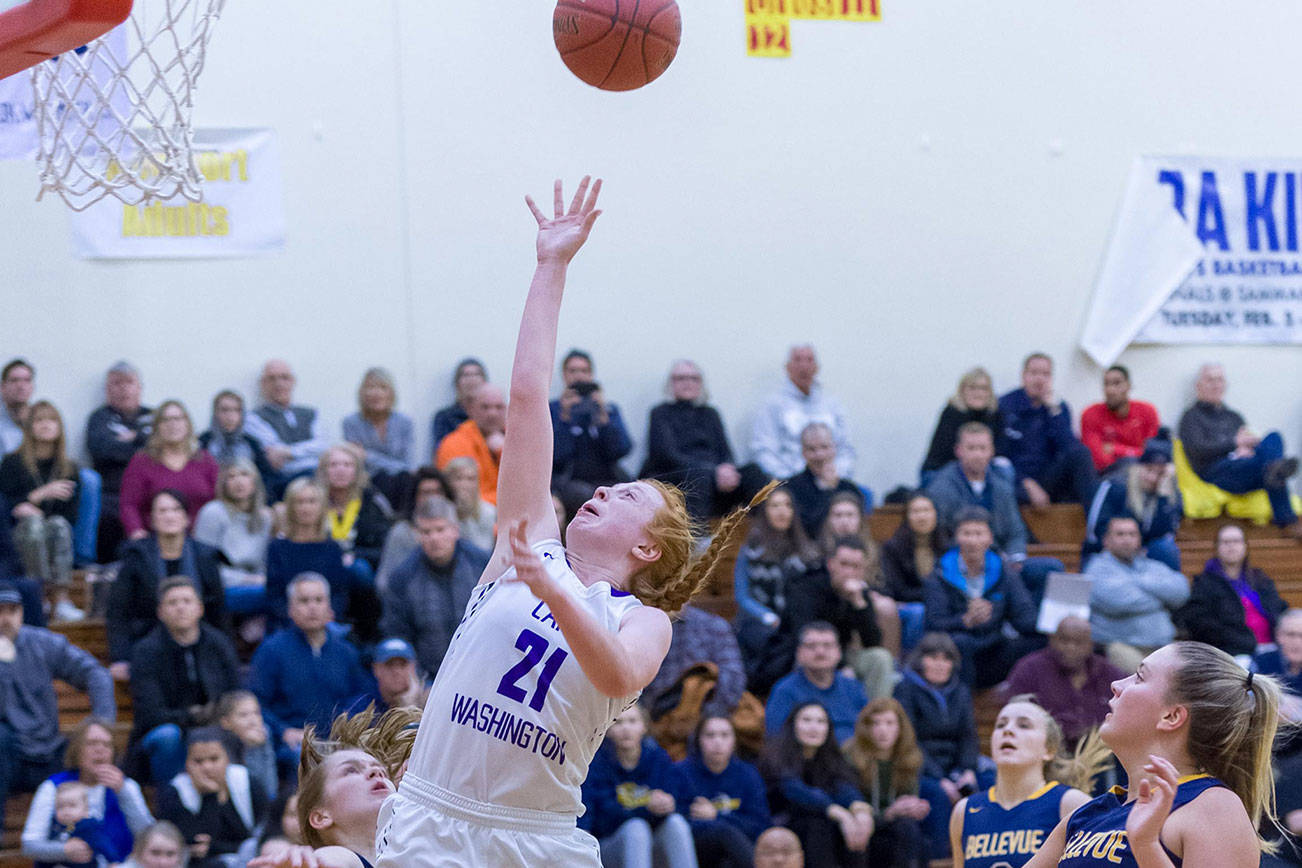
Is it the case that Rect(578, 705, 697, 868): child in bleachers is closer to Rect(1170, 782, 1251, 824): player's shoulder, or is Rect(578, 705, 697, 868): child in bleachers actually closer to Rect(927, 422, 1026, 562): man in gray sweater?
Rect(927, 422, 1026, 562): man in gray sweater

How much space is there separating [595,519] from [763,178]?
8360 millimetres

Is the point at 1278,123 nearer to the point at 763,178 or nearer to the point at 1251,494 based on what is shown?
the point at 1251,494

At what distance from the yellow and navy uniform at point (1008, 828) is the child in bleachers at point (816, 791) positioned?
2314 millimetres

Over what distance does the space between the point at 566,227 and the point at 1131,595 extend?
6.38 meters

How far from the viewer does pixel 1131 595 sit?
8758mm

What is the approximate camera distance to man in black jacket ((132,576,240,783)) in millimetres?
7090

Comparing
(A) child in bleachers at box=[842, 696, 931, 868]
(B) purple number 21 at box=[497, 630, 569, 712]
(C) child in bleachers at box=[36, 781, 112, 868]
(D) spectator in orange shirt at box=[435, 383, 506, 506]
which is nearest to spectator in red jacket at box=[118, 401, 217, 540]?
(D) spectator in orange shirt at box=[435, 383, 506, 506]

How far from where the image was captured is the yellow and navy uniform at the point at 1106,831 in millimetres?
2949

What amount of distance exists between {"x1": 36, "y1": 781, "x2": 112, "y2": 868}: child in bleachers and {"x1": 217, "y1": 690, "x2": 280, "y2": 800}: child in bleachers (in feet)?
2.05

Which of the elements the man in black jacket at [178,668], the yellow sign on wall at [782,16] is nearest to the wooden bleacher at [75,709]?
the man in black jacket at [178,668]

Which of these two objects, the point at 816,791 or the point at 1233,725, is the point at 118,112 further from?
the point at 816,791

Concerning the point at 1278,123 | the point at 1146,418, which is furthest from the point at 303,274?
the point at 1278,123

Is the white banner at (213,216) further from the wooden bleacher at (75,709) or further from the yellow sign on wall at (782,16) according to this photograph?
the yellow sign on wall at (782,16)

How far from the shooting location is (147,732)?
23.2ft
